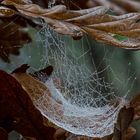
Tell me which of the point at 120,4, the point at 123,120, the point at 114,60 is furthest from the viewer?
the point at 114,60

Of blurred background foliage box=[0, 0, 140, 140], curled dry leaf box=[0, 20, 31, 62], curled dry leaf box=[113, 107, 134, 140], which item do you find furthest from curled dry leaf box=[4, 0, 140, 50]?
blurred background foliage box=[0, 0, 140, 140]

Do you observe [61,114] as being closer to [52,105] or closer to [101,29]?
[52,105]

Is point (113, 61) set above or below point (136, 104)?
below

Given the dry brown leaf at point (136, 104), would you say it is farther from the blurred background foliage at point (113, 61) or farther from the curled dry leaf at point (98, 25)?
the blurred background foliage at point (113, 61)

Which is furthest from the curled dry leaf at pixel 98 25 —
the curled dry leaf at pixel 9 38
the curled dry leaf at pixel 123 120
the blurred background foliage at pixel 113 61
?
the blurred background foliage at pixel 113 61

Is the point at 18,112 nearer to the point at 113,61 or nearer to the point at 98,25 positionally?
the point at 98,25

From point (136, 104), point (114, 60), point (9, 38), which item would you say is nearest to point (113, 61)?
point (114, 60)

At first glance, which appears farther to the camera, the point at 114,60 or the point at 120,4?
the point at 114,60
